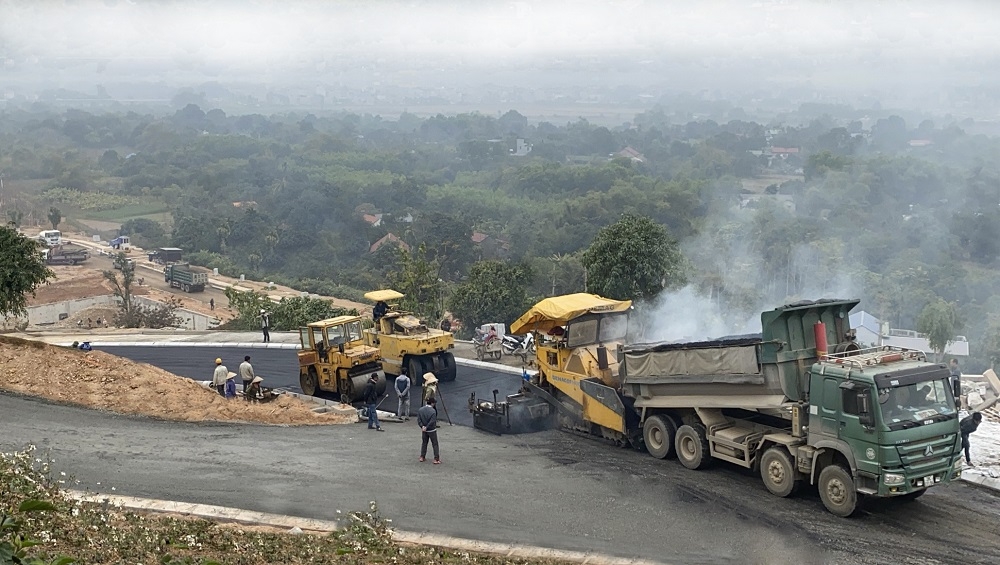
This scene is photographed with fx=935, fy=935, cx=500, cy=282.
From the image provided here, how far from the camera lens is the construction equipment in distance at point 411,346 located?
24.6 meters

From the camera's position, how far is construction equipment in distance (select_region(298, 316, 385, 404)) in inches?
897

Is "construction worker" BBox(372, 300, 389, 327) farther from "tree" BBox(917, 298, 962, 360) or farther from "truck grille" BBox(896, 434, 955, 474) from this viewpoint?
"tree" BBox(917, 298, 962, 360)

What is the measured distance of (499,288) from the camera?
46.4 metres

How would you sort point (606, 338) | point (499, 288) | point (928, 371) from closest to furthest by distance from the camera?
1. point (928, 371)
2. point (606, 338)
3. point (499, 288)

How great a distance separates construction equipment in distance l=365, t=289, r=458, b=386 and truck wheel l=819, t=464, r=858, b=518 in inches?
497

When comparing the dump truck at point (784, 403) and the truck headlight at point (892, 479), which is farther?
the dump truck at point (784, 403)

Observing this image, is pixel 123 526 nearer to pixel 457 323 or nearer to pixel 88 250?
pixel 457 323

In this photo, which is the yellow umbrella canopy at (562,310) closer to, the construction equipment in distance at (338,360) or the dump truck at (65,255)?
the construction equipment in distance at (338,360)

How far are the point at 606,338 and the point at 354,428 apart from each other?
544 cm

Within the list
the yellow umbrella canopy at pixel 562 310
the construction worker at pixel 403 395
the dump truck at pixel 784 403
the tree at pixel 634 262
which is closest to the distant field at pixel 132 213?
the tree at pixel 634 262

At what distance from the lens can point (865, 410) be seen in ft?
42.7

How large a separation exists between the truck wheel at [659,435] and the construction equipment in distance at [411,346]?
29.1 ft

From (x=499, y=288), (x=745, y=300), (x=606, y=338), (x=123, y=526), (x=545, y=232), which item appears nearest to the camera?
(x=123, y=526)

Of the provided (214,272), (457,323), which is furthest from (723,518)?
(214,272)
